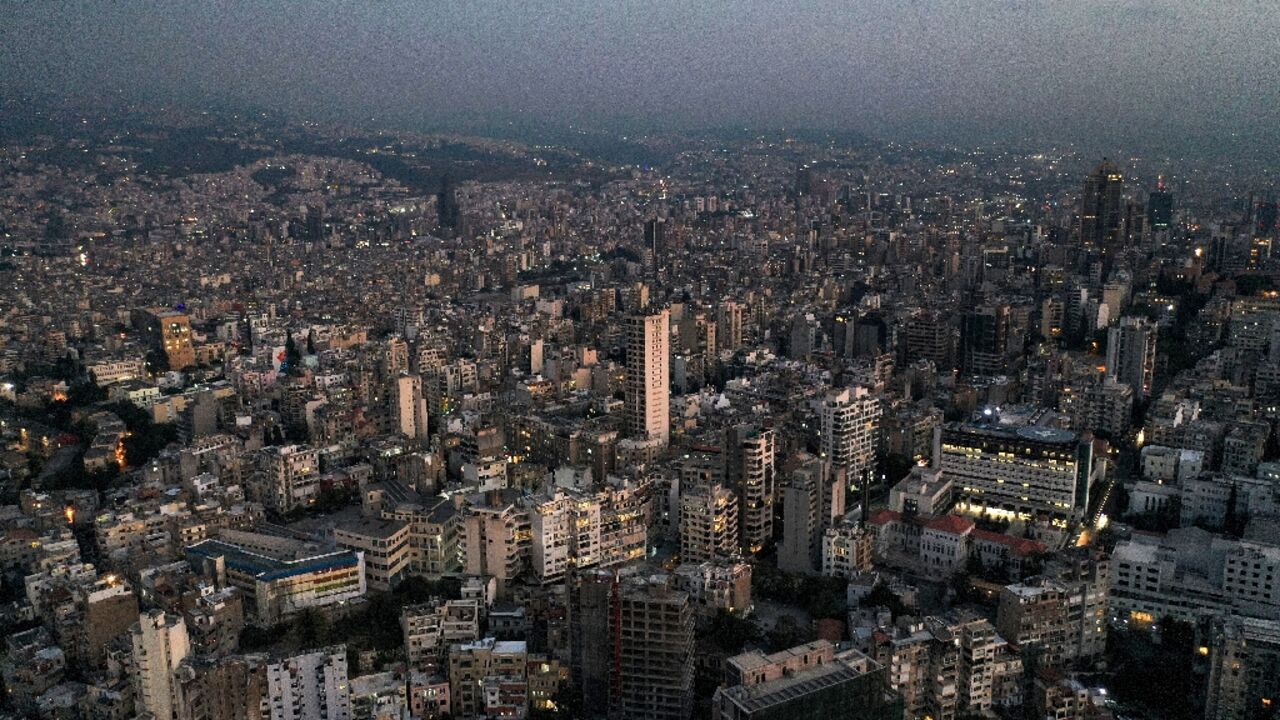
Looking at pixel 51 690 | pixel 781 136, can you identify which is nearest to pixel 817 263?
pixel 781 136

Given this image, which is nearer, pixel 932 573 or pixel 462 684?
pixel 462 684

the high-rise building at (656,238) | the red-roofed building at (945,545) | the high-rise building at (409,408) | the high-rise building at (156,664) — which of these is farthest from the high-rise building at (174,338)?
the high-rise building at (656,238)

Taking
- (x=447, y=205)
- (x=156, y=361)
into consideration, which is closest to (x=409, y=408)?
(x=156, y=361)

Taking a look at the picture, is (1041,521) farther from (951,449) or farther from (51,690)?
(51,690)

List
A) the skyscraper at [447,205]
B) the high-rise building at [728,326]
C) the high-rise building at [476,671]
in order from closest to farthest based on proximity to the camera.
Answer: the high-rise building at [476,671]
the high-rise building at [728,326]
the skyscraper at [447,205]

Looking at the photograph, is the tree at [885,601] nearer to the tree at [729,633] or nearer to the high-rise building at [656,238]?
the tree at [729,633]

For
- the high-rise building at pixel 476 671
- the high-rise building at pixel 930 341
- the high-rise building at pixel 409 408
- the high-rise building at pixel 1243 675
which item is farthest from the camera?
the high-rise building at pixel 930 341
